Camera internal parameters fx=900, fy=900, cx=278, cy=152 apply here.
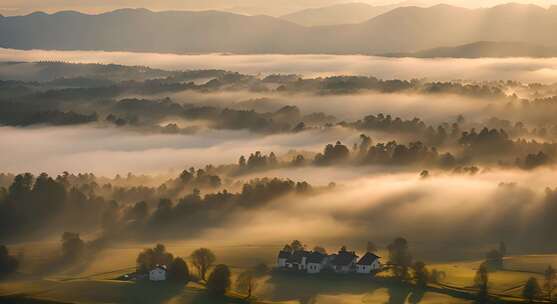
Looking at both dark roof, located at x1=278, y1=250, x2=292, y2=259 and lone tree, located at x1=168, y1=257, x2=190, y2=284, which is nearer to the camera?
lone tree, located at x1=168, y1=257, x2=190, y2=284

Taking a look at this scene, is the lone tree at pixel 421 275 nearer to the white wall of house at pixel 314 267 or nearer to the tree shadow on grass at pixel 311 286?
the tree shadow on grass at pixel 311 286

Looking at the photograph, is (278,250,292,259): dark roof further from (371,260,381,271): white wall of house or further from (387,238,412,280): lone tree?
(387,238,412,280): lone tree

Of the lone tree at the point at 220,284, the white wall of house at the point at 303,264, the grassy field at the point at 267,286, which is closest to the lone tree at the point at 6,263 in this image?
the grassy field at the point at 267,286

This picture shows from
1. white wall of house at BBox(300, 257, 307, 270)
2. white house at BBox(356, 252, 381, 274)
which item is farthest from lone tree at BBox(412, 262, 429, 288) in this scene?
white wall of house at BBox(300, 257, 307, 270)

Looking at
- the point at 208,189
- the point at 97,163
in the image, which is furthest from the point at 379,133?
the point at 208,189

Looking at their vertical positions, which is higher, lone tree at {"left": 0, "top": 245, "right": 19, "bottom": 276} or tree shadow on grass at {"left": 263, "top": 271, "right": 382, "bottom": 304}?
lone tree at {"left": 0, "top": 245, "right": 19, "bottom": 276}

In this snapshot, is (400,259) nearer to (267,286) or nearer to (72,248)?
(267,286)

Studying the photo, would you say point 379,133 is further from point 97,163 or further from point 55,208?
point 55,208
